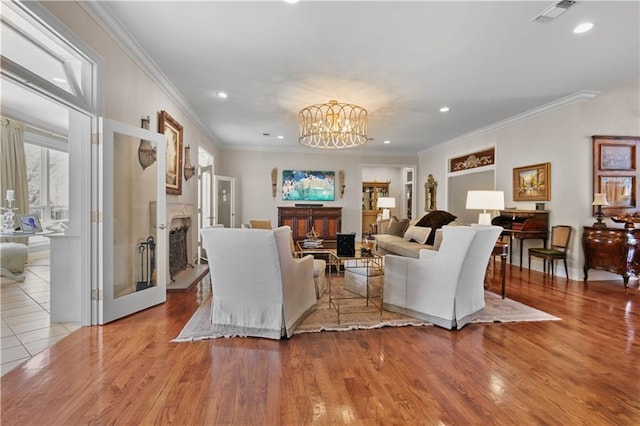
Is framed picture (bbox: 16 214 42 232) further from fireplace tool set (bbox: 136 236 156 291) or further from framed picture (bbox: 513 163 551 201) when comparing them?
framed picture (bbox: 513 163 551 201)

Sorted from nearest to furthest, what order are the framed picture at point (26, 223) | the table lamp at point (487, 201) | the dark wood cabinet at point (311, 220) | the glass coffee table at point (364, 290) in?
the glass coffee table at point (364, 290), the table lamp at point (487, 201), the framed picture at point (26, 223), the dark wood cabinet at point (311, 220)

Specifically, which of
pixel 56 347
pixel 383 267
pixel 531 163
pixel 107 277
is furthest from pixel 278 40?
pixel 531 163

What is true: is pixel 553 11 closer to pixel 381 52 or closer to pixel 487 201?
pixel 381 52

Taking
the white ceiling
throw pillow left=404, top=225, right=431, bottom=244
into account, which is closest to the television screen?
the white ceiling

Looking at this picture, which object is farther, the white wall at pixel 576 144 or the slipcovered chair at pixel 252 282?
the white wall at pixel 576 144

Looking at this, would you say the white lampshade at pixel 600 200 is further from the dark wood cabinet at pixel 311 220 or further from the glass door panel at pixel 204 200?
the glass door panel at pixel 204 200

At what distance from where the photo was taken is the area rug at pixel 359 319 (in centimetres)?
264

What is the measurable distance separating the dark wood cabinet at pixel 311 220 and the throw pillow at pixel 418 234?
2.95 metres

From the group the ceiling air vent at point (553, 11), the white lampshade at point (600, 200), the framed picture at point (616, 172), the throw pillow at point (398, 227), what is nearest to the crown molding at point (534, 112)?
the framed picture at point (616, 172)

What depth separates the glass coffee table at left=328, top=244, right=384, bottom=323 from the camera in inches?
124

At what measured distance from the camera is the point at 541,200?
16.4 feet

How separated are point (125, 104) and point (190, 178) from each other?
2.24m

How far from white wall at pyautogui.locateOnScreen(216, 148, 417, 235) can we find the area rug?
16.1 feet

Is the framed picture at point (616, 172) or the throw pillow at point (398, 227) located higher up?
the framed picture at point (616, 172)
